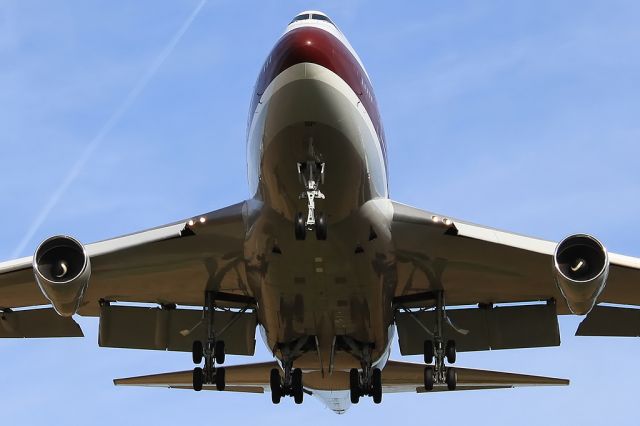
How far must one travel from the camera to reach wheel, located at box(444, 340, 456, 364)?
76.3 ft

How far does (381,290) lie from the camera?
21.5m

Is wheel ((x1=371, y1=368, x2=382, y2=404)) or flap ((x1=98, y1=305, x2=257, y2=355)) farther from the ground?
flap ((x1=98, y1=305, x2=257, y2=355))

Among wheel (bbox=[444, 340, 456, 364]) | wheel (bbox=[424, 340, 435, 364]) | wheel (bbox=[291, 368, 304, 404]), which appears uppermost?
wheel (bbox=[424, 340, 435, 364])

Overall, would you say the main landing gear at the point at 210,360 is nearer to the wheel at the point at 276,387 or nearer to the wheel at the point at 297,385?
the wheel at the point at 276,387

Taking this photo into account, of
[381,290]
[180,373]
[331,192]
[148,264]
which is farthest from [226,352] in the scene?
[331,192]

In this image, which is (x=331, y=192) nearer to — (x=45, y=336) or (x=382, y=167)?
(x=382, y=167)

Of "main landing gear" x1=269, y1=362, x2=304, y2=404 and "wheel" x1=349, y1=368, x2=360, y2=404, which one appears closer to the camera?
"main landing gear" x1=269, y1=362, x2=304, y2=404

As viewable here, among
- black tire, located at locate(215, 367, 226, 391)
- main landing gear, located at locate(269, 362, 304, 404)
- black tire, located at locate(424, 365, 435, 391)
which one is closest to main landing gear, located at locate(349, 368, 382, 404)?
black tire, located at locate(424, 365, 435, 391)

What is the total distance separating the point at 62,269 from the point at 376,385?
22.6ft

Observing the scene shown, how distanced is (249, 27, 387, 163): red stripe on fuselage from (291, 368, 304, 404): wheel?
5.92 meters

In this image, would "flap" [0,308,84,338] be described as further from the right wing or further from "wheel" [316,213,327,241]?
"wheel" [316,213,327,241]

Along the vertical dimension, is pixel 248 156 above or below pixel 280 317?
above

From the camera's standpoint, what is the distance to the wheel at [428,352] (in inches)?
939

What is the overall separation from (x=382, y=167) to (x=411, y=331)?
521cm
